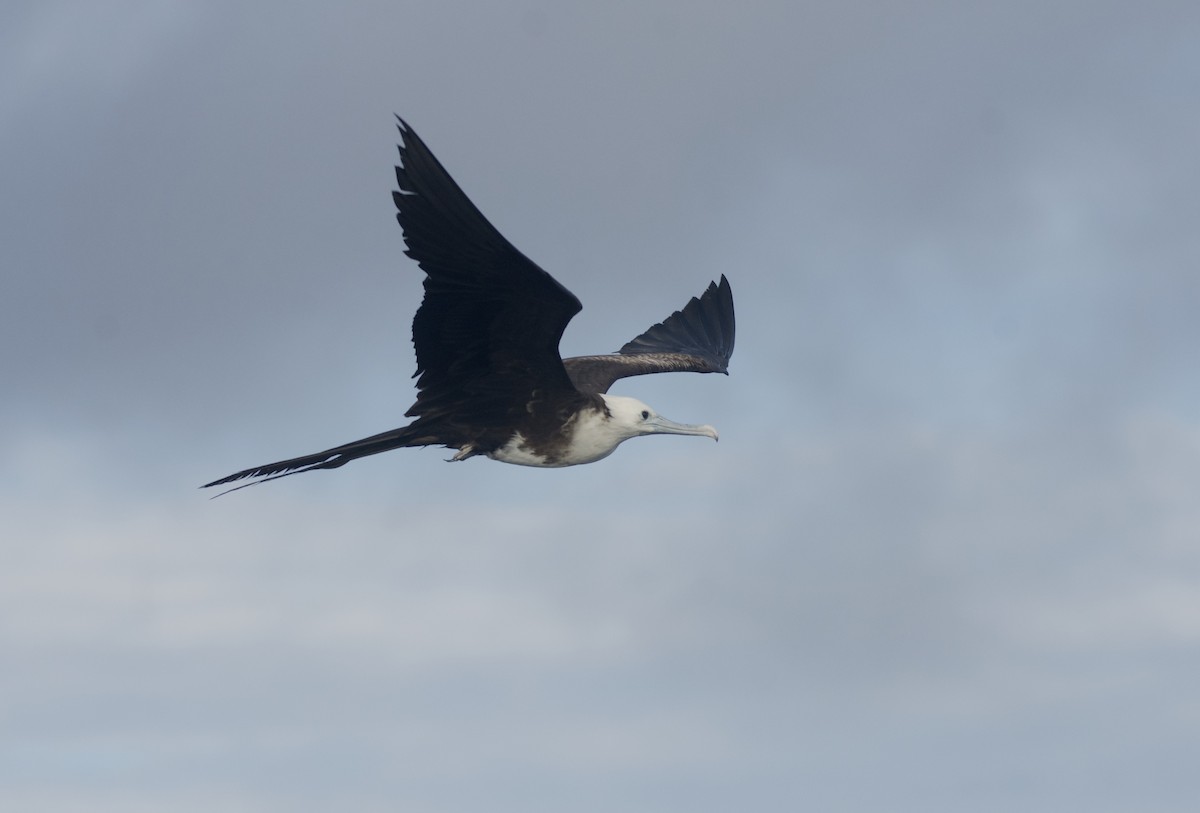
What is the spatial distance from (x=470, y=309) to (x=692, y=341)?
5812mm

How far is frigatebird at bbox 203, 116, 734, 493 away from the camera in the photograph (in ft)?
33.2

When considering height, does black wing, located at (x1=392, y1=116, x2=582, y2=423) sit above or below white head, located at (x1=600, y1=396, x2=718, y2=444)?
below

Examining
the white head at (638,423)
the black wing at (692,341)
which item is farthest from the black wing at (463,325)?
the black wing at (692,341)

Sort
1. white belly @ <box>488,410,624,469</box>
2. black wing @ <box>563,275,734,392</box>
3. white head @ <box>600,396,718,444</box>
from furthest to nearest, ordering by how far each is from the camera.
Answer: black wing @ <box>563,275,734,392</box>, white head @ <box>600,396,718,444</box>, white belly @ <box>488,410,624,469</box>

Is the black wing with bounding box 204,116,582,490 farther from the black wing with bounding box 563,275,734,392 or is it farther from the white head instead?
the black wing with bounding box 563,275,734,392

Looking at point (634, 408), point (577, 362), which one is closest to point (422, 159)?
point (634, 408)

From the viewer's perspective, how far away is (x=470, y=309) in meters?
10.9

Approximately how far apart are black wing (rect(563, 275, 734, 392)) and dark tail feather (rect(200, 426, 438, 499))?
3.30 metres

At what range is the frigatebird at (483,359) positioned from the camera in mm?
10133

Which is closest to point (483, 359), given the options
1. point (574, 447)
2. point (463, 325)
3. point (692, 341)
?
point (463, 325)

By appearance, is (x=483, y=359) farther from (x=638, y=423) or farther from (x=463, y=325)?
(x=638, y=423)

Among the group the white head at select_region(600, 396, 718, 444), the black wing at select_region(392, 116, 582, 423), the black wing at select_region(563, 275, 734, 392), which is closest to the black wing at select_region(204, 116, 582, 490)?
the black wing at select_region(392, 116, 582, 423)

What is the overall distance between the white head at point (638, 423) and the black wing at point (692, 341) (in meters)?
2.13

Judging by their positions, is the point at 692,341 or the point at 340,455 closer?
the point at 340,455
